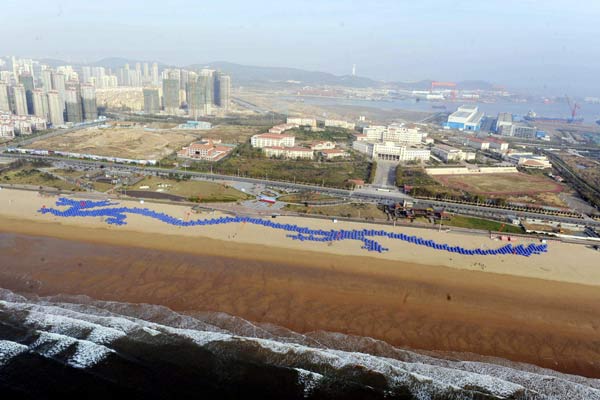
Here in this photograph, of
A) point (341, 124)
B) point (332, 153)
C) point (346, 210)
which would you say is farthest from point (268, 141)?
point (341, 124)

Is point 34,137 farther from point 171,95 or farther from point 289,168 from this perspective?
point 289,168

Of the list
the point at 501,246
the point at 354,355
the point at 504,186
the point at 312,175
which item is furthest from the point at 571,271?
the point at 312,175

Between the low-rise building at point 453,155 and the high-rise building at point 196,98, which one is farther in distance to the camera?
the high-rise building at point 196,98

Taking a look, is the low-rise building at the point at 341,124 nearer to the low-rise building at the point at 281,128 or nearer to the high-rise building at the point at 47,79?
the low-rise building at the point at 281,128

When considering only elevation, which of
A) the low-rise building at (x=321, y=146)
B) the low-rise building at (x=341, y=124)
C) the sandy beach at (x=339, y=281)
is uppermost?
the low-rise building at (x=341, y=124)

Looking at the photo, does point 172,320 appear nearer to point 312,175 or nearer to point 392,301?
point 392,301

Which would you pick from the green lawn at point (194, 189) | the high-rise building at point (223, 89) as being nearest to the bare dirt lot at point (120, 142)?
the green lawn at point (194, 189)
